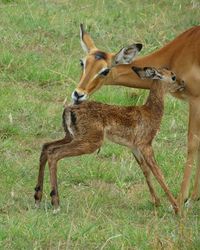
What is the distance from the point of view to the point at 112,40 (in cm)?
1225

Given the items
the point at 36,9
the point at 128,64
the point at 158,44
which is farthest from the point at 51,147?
the point at 36,9

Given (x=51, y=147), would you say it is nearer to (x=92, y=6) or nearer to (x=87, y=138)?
(x=87, y=138)

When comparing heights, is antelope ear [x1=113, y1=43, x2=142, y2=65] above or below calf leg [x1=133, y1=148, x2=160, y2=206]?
above

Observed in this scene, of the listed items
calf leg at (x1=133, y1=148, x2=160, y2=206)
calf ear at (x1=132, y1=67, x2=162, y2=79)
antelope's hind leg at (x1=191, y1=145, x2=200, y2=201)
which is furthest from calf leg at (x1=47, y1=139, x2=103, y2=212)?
antelope's hind leg at (x1=191, y1=145, x2=200, y2=201)

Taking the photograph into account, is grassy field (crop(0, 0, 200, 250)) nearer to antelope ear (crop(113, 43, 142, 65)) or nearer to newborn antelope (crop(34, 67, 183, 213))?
newborn antelope (crop(34, 67, 183, 213))

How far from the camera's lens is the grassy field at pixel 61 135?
6.88 m

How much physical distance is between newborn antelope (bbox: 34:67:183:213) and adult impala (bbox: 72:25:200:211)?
51 centimetres

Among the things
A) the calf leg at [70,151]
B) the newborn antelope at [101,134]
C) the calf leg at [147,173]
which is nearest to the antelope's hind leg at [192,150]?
the calf leg at [147,173]

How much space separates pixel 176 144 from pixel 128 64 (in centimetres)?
100

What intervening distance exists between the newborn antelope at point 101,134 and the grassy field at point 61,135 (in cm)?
24

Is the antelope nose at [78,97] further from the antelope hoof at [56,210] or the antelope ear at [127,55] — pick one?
the antelope hoof at [56,210]

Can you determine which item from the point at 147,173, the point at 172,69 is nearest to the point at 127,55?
the point at 172,69

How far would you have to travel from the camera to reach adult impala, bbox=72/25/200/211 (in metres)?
8.40

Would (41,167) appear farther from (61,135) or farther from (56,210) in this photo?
(61,135)
